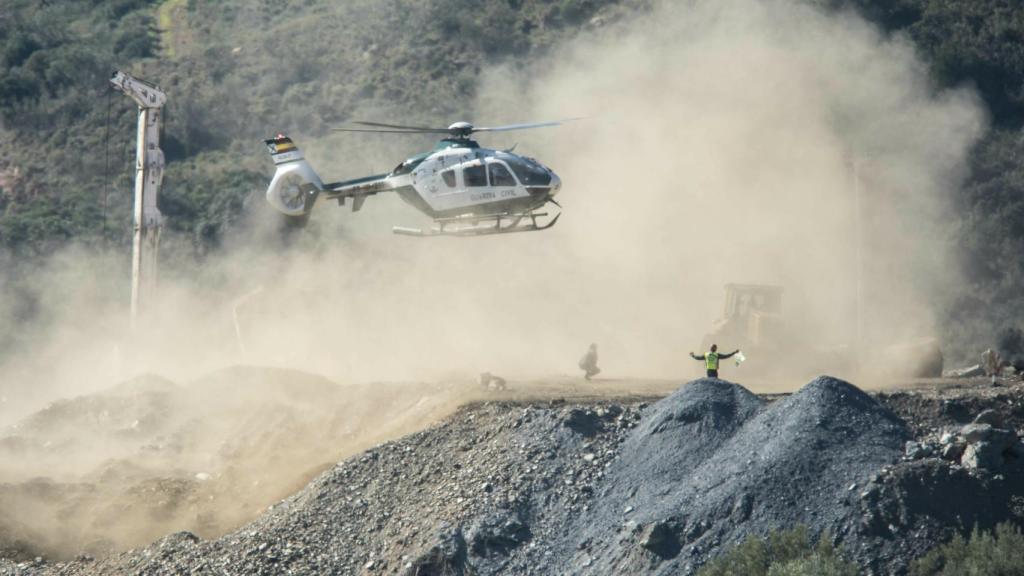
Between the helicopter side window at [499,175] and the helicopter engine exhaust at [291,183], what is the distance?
438 cm

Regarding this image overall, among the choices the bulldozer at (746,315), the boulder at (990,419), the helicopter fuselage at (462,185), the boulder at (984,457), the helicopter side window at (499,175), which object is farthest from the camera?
the bulldozer at (746,315)

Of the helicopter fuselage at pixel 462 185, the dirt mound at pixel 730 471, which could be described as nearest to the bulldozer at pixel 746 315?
the helicopter fuselage at pixel 462 185

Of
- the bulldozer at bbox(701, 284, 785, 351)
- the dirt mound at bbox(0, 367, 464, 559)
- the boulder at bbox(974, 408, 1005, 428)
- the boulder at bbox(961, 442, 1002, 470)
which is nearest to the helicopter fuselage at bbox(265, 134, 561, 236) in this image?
the dirt mound at bbox(0, 367, 464, 559)

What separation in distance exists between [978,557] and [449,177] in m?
16.2

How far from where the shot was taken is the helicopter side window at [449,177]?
31191 mm

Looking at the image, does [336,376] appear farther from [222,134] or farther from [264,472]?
[222,134]

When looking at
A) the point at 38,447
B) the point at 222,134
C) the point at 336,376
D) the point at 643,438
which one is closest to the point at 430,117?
the point at 222,134

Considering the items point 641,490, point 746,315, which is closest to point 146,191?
point 746,315

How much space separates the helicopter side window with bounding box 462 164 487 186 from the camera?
3095 cm

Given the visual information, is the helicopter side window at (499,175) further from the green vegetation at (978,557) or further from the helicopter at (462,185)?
the green vegetation at (978,557)

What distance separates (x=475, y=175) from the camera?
31.0 metres

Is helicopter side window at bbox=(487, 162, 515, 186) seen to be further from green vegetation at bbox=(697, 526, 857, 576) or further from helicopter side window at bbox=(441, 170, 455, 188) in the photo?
green vegetation at bbox=(697, 526, 857, 576)

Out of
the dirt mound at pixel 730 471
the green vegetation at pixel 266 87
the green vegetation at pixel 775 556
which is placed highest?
the green vegetation at pixel 266 87

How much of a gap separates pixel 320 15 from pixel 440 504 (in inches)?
2162
